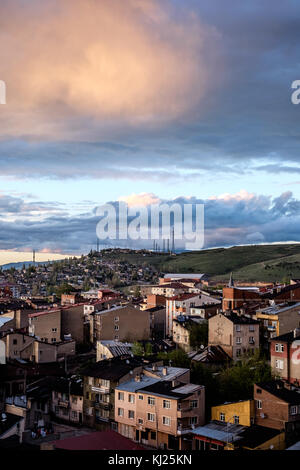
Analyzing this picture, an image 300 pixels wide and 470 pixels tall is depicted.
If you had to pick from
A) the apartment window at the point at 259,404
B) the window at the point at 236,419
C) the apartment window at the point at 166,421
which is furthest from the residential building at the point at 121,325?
the apartment window at the point at 259,404

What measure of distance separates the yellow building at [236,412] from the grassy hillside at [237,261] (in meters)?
76.1

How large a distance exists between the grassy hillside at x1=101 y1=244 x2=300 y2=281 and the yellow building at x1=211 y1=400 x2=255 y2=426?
2998 inches

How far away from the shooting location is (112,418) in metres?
28.2

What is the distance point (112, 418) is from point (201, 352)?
8.58m

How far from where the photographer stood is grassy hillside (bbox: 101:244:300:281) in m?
109

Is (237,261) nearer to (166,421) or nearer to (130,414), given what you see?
(130,414)

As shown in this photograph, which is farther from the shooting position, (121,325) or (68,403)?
(121,325)

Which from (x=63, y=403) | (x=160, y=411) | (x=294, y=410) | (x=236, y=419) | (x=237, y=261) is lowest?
(x=63, y=403)

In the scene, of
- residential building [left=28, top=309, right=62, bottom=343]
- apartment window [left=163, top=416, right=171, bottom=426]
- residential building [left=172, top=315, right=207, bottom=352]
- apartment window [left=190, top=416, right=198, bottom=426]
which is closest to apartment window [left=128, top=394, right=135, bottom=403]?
apartment window [left=163, top=416, right=171, bottom=426]

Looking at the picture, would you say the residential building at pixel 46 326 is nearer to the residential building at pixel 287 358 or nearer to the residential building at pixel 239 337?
the residential building at pixel 239 337

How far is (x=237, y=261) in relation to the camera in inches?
5433

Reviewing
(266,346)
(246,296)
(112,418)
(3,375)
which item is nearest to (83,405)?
(112,418)

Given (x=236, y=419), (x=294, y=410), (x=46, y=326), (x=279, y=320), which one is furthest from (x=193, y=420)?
(x=46, y=326)

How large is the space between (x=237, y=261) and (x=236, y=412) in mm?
113886
